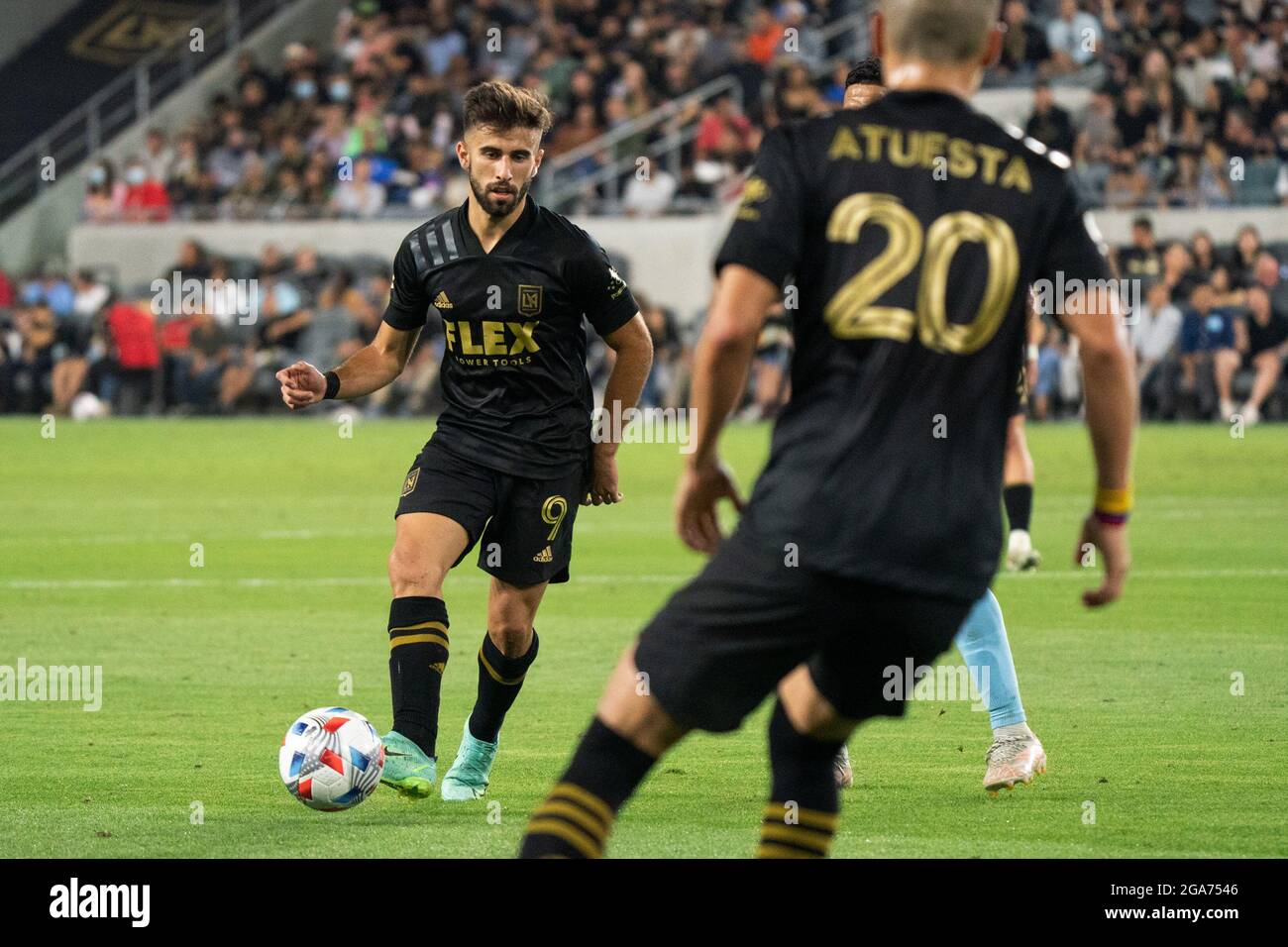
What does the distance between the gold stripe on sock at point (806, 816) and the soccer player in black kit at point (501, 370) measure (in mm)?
2431

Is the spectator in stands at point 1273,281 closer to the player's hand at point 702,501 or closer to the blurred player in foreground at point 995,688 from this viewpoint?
the blurred player in foreground at point 995,688

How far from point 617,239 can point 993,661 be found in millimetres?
22409

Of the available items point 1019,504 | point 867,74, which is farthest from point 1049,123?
point 867,74

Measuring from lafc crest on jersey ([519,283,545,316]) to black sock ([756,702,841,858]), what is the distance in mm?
2738

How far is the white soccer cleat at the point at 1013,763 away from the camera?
6.99m

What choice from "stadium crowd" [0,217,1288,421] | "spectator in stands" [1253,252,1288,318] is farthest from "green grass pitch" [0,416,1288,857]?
"spectator in stands" [1253,252,1288,318]

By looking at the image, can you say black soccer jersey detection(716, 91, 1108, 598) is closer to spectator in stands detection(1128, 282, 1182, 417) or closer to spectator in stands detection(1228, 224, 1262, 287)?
spectator in stands detection(1128, 282, 1182, 417)

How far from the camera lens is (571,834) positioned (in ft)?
13.8

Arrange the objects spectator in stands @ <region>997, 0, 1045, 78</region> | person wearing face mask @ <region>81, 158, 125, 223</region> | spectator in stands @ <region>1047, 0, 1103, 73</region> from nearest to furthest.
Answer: spectator in stands @ <region>997, 0, 1045, 78</region>, spectator in stands @ <region>1047, 0, 1103, 73</region>, person wearing face mask @ <region>81, 158, 125, 223</region>

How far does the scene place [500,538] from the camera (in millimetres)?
7164

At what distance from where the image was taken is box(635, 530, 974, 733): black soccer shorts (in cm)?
418

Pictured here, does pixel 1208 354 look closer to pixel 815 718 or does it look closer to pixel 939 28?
pixel 815 718

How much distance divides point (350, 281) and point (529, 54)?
6.04 metres
